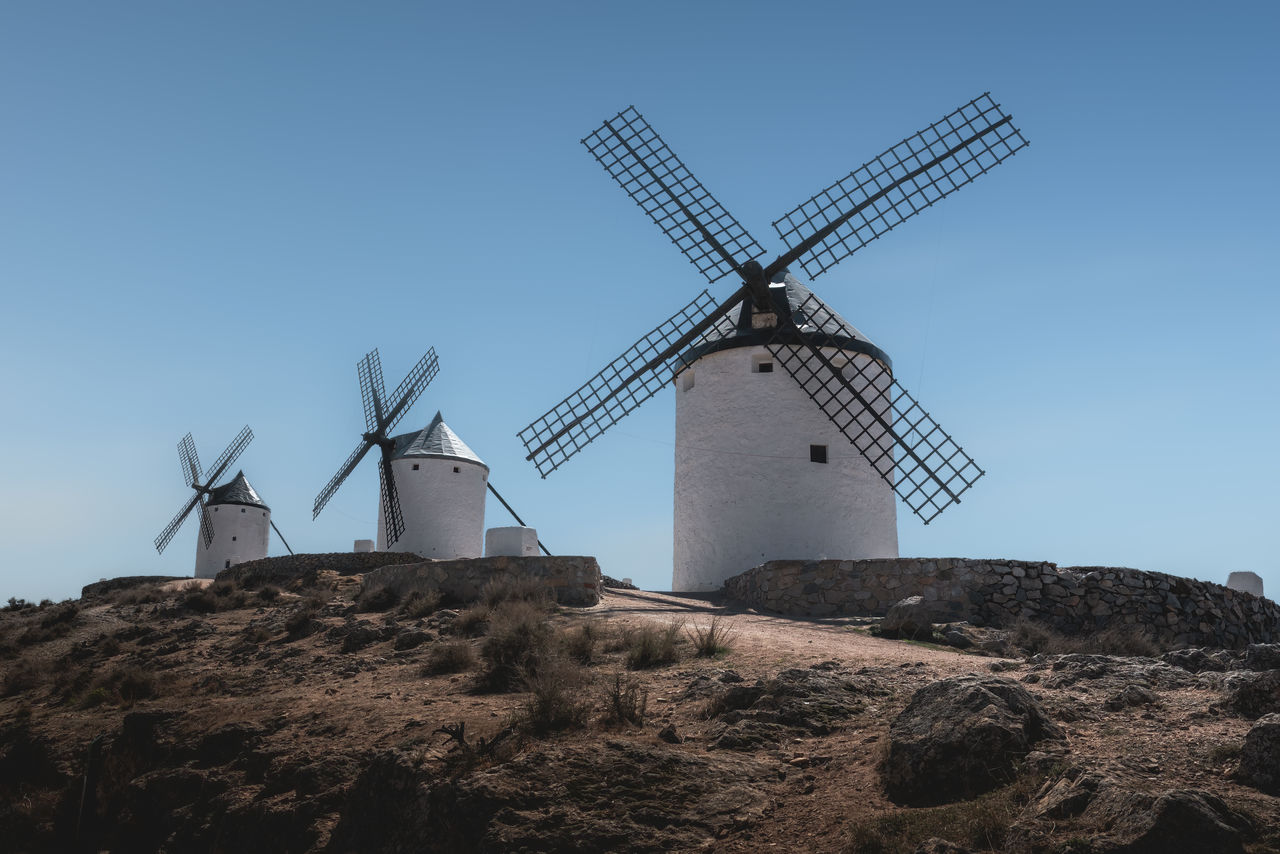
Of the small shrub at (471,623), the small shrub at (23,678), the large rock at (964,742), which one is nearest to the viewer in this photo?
the large rock at (964,742)

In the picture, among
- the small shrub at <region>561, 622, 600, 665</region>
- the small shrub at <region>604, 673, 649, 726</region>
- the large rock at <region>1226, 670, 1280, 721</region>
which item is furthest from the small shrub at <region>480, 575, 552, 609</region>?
the large rock at <region>1226, 670, 1280, 721</region>

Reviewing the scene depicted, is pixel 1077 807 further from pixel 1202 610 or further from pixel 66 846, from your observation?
pixel 1202 610

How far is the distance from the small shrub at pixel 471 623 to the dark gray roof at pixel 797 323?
7276 millimetres

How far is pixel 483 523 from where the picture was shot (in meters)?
26.4

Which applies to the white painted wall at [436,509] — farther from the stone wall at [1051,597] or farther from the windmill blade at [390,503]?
the stone wall at [1051,597]

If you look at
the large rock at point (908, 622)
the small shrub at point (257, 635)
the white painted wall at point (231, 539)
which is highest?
the white painted wall at point (231, 539)

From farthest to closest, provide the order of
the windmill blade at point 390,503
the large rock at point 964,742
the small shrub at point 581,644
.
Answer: the windmill blade at point 390,503 → the small shrub at point 581,644 → the large rock at point 964,742

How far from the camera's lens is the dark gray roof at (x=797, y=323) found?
55.3ft

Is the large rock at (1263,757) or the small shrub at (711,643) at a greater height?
the small shrub at (711,643)

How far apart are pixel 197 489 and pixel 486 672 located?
27360mm

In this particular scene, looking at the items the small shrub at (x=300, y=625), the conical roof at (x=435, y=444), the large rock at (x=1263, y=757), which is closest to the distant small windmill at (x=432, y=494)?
the conical roof at (x=435, y=444)

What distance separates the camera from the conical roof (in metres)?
25.5

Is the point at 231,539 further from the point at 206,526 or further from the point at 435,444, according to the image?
the point at 435,444

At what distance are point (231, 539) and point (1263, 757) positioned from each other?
3148 centimetres
